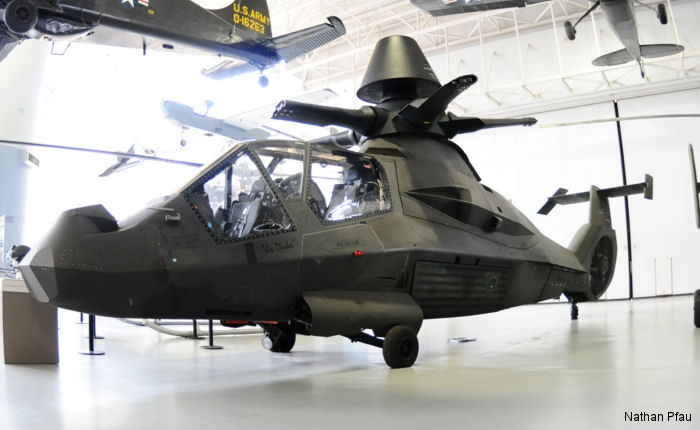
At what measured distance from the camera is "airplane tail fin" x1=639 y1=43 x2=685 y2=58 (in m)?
13.2

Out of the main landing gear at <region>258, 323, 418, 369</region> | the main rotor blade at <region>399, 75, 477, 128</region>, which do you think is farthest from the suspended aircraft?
the main landing gear at <region>258, 323, 418, 369</region>

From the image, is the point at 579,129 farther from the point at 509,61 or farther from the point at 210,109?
the point at 210,109

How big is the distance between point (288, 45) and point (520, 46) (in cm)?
1098

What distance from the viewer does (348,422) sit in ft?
8.99

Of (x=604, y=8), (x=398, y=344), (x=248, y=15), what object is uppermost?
(x=248, y=15)

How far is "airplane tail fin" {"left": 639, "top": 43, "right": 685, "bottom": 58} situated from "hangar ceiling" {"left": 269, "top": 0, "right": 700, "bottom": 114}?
354 cm

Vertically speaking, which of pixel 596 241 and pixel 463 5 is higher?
pixel 463 5

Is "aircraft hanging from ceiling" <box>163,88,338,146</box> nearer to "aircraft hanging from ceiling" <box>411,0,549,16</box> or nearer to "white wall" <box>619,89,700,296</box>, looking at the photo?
"aircraft hanging from ceiling" <box>411,0,549,16</box>

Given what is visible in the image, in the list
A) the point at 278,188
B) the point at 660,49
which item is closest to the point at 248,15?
the point at 278,188

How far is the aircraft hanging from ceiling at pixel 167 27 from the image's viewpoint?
8.57 m

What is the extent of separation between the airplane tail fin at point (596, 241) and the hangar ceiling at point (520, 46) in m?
9.64

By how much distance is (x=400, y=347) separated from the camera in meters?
4.84

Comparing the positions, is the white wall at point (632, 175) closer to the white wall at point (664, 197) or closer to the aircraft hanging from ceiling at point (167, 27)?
the white wall at point (664, 197)

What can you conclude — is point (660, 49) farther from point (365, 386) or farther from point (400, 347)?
point (365, 386)
